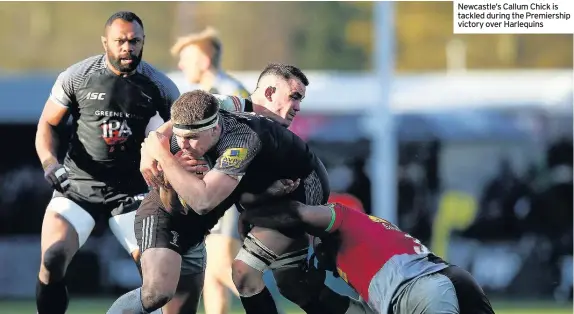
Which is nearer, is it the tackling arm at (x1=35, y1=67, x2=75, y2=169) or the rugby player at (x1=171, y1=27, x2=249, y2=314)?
the tackling arm at (x1=35, y1=67, x2=75, y2=169)

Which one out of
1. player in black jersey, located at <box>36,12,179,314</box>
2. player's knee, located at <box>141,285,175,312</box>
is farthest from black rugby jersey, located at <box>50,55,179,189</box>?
player's knee, located at <box>141,285,175,312</box>

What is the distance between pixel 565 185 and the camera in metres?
17.9

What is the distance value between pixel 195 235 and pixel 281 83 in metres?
1.08

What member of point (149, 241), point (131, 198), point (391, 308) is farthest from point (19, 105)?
point (391, 308)

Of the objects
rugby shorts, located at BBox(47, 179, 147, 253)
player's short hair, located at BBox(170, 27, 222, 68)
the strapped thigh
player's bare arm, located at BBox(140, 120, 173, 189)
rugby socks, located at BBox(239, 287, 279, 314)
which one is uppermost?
player's short hair, located at BBox(170, 27, 222, 68)

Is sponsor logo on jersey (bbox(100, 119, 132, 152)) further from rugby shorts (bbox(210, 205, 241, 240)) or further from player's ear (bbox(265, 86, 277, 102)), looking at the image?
rugby shorts (bbox(210, 205, 241, 240))

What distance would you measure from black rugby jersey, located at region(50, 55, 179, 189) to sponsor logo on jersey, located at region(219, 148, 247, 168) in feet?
4.75

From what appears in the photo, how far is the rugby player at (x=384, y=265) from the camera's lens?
6617 mm

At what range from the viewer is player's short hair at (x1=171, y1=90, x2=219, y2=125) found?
6.73 metres

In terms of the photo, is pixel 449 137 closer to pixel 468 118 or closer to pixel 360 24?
pixel 468 118

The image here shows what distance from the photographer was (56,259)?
26.0 feet

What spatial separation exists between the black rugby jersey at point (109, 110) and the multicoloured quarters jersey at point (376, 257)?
1.79 m

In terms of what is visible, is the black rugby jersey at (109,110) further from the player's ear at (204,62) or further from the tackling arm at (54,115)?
the player's ear at (204,62)

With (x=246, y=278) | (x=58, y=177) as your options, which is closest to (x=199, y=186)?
(x=246, y=278)
